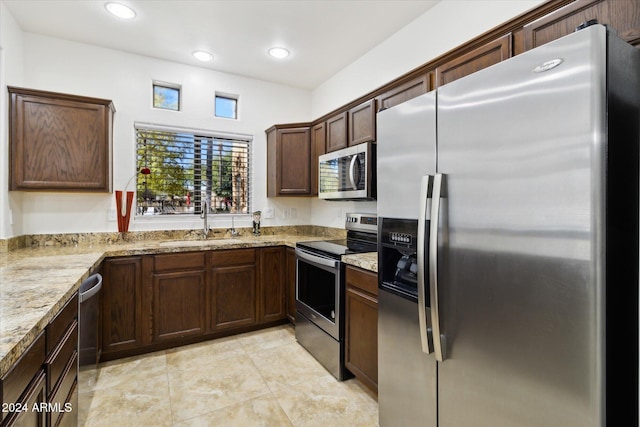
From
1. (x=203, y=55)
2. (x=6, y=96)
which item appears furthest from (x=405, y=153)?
(x=6, y=96)

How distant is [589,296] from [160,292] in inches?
114

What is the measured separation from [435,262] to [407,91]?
1454mm

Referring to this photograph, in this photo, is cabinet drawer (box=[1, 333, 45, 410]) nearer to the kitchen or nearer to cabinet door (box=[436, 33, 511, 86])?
the kitchen

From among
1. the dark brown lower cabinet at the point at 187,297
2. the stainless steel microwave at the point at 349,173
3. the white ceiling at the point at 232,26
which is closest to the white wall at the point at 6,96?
the white ceiling at the point at 232,26

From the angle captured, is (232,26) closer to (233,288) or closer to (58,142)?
(58,142)

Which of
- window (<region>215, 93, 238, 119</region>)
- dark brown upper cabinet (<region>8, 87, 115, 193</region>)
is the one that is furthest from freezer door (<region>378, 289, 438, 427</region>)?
window (<region>215, 93, 238, 119</region>)

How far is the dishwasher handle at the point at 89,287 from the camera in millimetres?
1765

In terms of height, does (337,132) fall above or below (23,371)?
above

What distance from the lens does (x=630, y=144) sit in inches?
40.9

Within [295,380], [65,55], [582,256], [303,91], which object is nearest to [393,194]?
[582,256]

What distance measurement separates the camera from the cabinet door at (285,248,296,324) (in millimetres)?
3246

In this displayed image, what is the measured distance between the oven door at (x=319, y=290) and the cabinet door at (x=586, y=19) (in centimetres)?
173

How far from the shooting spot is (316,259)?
261 centimetres

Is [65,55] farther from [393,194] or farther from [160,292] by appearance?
[393,194]
